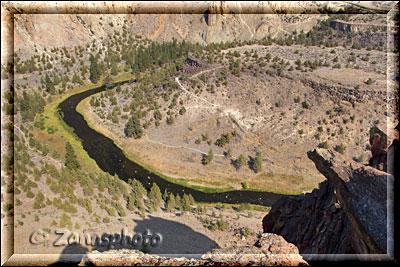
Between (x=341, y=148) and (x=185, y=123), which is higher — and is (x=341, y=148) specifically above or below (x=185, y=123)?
below

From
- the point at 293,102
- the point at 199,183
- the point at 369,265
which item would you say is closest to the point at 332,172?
the point at 369,265

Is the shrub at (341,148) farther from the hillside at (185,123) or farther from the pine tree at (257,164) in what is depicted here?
the pine tree at (257,164)

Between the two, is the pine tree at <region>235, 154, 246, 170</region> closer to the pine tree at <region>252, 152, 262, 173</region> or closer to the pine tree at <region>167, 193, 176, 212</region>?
the pine tree at <region>252, 152, 262, 173</region>

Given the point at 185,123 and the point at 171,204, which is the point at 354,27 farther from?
the point at 171,204

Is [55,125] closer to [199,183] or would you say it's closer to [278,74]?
[199,183]

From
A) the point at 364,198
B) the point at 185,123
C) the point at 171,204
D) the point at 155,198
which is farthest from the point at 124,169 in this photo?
the point at 364,198
